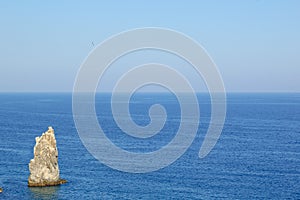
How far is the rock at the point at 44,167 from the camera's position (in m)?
95.6

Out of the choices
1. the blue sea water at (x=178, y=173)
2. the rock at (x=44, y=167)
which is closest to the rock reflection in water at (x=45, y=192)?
the blue sea water at (x=178, y=173)

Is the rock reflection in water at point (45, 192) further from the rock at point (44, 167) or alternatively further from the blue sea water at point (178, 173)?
the rock at point (44, 167)

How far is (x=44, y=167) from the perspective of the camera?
95875mm

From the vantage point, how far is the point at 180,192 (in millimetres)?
91188

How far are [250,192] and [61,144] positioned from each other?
76.5 meters

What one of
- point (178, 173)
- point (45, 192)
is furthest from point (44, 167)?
point (178, 173)

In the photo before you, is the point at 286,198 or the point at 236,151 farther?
the point at 236,151

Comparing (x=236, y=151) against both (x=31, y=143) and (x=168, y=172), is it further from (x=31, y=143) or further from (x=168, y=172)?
(x=31, y=143)

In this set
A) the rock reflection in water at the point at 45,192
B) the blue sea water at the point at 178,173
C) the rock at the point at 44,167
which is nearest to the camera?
the rock reflection in water at the point at 45,192

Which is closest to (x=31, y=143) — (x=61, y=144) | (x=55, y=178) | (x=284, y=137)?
(x=61, y=144)

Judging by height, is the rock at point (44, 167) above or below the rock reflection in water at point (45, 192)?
above

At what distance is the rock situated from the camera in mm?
95562

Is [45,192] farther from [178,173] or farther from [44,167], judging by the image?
[178,173]

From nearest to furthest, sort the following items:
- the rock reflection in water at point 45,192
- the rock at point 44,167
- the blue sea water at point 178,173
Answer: the rock reflection in water at point 45,192
the blue sea water at point 178,173
the rock at point 44,167
